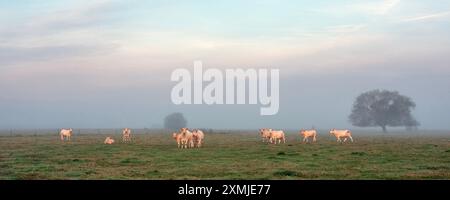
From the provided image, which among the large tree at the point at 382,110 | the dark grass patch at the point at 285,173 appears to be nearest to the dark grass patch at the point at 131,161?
the dark grass patch at the point at 285,173

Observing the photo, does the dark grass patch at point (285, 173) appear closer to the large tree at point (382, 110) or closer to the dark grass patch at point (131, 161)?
the dark grass patch at point (131, 161)

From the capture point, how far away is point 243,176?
17859 millimetres

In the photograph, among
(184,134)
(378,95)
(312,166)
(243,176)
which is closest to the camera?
(243,176)

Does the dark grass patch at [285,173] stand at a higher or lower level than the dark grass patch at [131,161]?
lower

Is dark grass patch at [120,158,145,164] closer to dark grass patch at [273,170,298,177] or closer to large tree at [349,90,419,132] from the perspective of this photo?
dark grass patch at [273,170,298,177]

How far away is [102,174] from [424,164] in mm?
13894

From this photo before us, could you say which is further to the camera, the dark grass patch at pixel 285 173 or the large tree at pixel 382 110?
the large tree at pixel 382 110

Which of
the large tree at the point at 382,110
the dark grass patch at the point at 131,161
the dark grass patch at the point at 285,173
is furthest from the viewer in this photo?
the large tree at the point at 382,110

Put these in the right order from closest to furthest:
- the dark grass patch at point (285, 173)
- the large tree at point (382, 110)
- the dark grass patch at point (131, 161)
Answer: the dark grass patch at point (285, 173)
the dark grass patch at point (131, 161)
the large tree at point (382, 110)

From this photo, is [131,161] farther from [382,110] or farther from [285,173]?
[382,110]

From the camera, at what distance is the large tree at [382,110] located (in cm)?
10438
